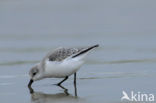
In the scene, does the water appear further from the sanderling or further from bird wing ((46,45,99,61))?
bird wing ((46,45,99,61))

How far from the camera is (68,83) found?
37.0 ft

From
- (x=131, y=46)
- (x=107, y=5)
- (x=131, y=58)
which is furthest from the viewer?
(x=107, y=5)

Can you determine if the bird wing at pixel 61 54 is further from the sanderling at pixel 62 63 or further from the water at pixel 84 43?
the water at pixel 84 43

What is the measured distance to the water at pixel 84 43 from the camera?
10.4 m

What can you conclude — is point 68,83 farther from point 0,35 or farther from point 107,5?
point 107,5

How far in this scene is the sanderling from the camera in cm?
1088

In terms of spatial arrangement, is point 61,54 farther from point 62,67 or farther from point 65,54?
point 62,67

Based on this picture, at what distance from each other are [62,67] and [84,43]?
13.1 ft

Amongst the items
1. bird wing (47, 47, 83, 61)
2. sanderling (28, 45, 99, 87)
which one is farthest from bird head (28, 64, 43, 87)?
bird wing (47, 47, 83, 61)

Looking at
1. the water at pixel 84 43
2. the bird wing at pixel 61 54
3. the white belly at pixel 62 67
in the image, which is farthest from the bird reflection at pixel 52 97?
the bird wing at pixel 61 54

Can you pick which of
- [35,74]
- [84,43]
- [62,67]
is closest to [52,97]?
[62,67]

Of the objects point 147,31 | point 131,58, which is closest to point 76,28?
point 147,31

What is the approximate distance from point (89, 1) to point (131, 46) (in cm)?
541

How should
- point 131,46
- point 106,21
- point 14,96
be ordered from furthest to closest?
point 106,21 → point 131,46 → point 14,96
